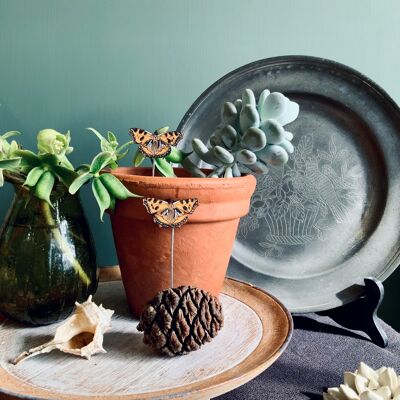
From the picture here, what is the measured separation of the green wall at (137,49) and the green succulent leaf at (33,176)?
1.11 feet

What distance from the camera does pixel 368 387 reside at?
19.9 inches

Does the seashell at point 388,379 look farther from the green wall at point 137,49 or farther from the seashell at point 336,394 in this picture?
the green wall at point 137,49

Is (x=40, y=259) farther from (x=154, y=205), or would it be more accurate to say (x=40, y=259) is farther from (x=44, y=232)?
(x=154, y=205)

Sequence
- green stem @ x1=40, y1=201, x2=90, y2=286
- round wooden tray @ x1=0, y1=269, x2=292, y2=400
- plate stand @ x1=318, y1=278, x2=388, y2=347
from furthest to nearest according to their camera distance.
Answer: plate stand @ x1=318, y1=278, x2=388, y2=347 < green stem @ x1=40, y1=201, x2=90, y2=286 < round wooden tray @ x1=0, y1=269, x2=292, y2=400

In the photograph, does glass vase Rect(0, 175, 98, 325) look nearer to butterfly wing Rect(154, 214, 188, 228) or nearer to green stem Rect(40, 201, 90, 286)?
green stem Rect(40, 201, 90, 286)

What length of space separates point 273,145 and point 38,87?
1.53 feet

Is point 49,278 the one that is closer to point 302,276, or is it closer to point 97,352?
point 97,352

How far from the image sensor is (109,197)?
1.62 feet

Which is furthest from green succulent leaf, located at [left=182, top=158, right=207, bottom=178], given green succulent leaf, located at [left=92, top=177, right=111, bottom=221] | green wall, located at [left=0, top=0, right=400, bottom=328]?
green wall, located at [left=0, top=0, right=400, bottom=328]

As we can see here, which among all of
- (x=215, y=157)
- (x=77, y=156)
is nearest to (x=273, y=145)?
(x=215, y=157)

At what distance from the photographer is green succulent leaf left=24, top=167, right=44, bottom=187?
1.53 ft

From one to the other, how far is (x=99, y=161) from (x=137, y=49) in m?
0.38

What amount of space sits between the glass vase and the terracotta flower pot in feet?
0.20

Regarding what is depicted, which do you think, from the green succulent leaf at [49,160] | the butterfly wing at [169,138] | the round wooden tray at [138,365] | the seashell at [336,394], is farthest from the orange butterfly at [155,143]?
the seashell at [336,394]
